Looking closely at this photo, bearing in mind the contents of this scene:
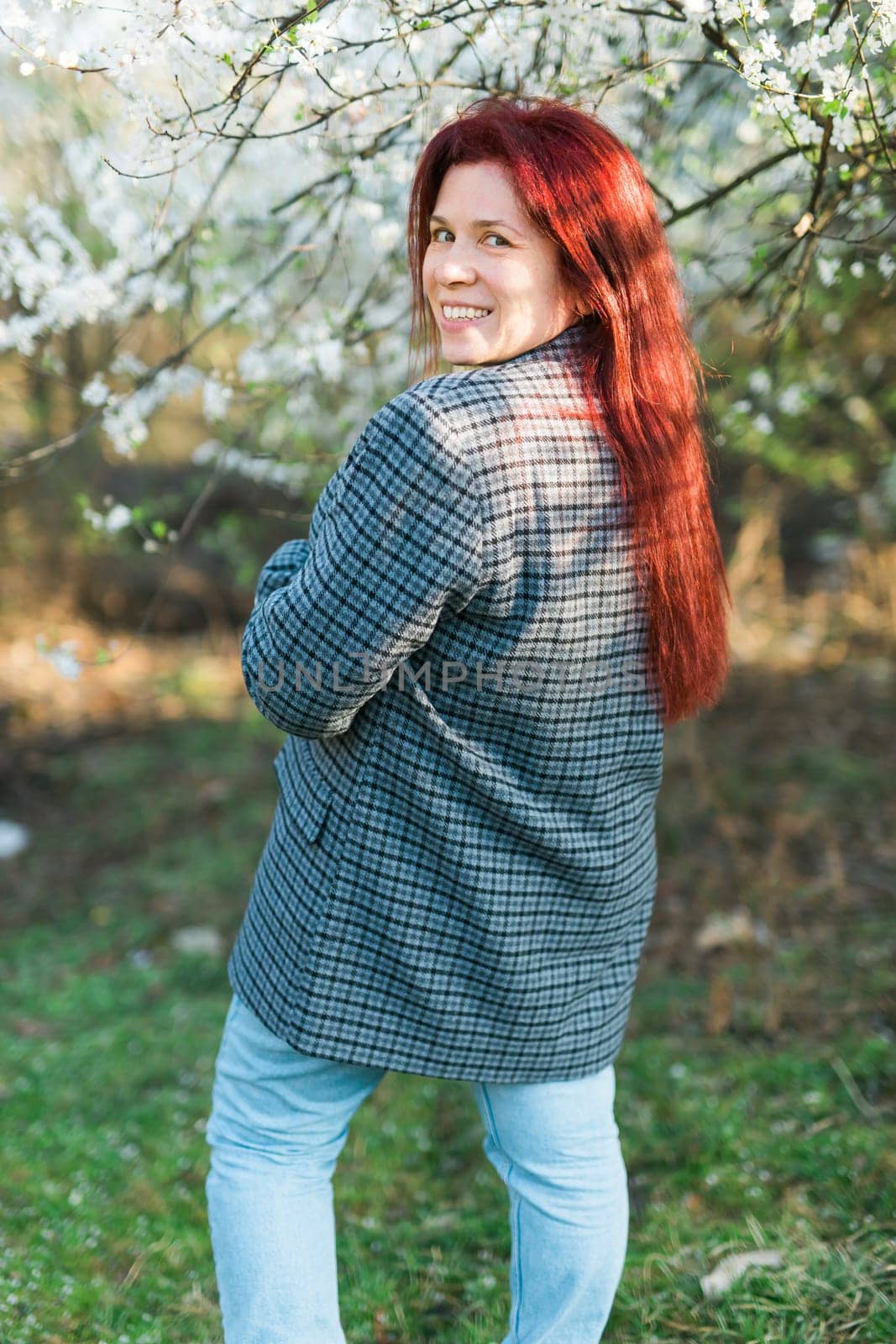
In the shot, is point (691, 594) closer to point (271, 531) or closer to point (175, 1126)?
point (175, 1126)

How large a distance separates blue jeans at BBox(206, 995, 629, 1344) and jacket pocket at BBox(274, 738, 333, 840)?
29cm

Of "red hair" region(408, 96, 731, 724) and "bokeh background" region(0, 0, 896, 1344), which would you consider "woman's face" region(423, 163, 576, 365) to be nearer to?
"red hair" region(408, 96, 731, 724)

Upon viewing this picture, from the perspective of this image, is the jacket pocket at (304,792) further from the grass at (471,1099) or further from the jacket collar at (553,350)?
the grass at (471,1099)

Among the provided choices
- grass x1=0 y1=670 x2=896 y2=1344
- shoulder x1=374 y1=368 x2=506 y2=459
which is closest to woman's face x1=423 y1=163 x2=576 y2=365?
shoulder x1=374 y1=368 x2=506 y2=459

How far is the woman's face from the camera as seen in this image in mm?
1427

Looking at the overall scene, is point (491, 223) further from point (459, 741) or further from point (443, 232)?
point (459, 741)

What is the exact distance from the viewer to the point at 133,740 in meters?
5.56

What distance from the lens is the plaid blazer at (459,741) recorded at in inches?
51.9

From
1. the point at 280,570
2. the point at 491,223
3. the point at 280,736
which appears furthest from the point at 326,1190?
the point at 280,736

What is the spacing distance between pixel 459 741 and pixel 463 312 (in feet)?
1.80

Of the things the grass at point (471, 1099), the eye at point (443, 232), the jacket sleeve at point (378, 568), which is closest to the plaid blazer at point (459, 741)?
the jacket sleeve at point (378, 568)

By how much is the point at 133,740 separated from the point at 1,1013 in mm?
2189

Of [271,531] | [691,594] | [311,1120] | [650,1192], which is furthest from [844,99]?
[271,531]

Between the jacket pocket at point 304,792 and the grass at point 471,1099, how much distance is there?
1.02 metres
